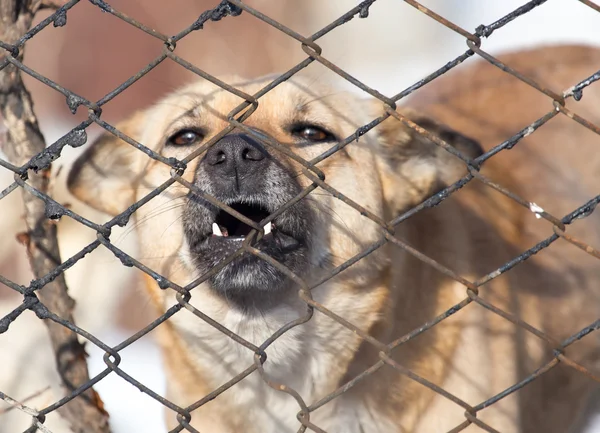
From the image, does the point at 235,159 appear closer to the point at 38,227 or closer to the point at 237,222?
the point at 237,222

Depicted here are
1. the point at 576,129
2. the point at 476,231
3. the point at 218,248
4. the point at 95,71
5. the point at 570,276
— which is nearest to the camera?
the point at 218,248

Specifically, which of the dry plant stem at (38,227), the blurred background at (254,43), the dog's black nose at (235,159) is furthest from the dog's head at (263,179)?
the blurred background at (254,43)

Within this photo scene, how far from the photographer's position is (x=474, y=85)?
368cm

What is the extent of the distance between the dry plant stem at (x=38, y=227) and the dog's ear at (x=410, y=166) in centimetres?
119

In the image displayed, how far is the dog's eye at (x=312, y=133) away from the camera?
265cm

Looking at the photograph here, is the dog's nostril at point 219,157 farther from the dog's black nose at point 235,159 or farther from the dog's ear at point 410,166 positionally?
the dog's ear at point 410,166

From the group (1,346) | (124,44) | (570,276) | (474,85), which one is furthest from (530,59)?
(124,44)

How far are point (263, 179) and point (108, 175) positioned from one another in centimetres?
98

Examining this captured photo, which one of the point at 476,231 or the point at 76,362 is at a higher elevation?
the point at 476,231

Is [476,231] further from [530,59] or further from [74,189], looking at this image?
[74,189]

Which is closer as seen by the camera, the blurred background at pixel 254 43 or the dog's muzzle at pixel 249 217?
the dog's muzzle at pixel 249 217

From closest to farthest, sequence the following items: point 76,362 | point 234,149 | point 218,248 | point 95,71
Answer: point 234,149 < point 218,248 < point 76,362 < point 95,71

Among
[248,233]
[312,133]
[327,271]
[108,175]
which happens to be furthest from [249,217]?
[108,175]

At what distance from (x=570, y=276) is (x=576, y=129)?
71 centimetres
